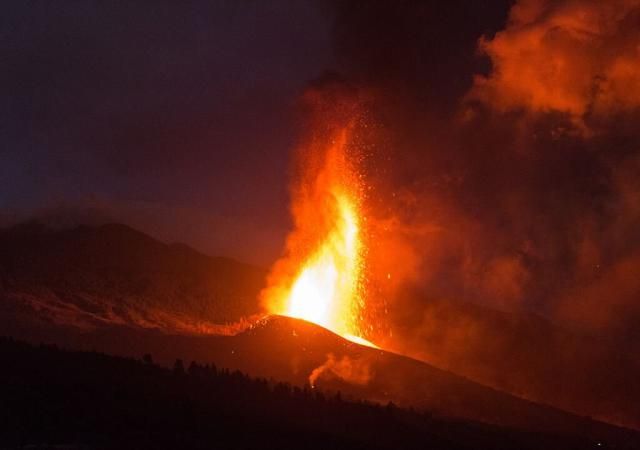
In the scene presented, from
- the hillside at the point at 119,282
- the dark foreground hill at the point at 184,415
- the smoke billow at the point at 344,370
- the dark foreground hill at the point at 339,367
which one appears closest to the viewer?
the dark foreground hill at the point at 184,415

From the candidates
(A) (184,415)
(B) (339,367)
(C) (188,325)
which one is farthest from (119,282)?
(A) (184,415)

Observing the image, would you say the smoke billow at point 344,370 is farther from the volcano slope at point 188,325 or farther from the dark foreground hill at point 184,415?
the dark foreground hill at point 184,415

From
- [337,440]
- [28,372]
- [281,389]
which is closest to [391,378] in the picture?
[281,389]

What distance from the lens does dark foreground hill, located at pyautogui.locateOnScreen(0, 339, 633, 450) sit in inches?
1659

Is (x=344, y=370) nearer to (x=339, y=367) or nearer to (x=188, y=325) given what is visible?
(x=339, y=367)

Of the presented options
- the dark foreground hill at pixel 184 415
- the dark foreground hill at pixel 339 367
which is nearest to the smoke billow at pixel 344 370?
the dark foreground hill at pixel 339 367

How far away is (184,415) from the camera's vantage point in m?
50.8

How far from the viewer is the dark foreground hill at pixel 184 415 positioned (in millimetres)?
42141

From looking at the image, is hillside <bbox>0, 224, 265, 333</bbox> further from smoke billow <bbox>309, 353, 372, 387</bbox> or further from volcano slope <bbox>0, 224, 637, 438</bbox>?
smoke billow <bbox>309, 353, 372, 387</bbox>

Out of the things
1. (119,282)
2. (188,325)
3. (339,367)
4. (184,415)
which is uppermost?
(119,282)

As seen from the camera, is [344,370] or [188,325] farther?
[188,325]

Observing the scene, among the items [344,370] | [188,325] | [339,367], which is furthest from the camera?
[188,325]

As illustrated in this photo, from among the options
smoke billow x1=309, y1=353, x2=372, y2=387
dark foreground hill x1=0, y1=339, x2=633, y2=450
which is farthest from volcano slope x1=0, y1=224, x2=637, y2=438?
dark foreground hill x1=0, y1=339, x2=633, y2=450

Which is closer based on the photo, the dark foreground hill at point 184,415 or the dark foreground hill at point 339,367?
the dark foreground hill at point 184,415
